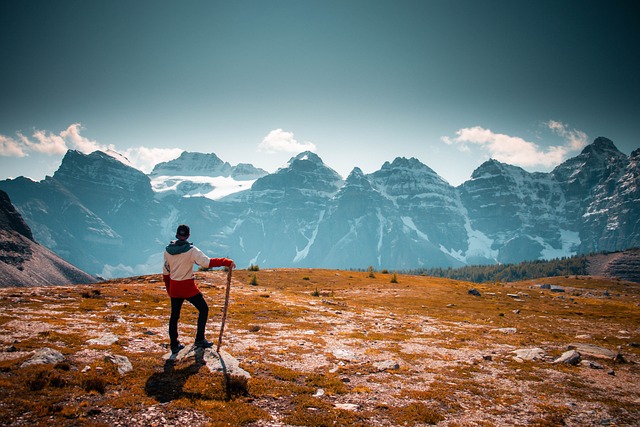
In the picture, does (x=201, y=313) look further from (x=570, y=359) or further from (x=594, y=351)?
(x=594, y=351)

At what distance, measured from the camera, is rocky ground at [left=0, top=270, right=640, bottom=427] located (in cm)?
1102

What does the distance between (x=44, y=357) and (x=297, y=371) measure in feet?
32.4

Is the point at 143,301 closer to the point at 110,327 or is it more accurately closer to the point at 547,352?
the point at 110,327

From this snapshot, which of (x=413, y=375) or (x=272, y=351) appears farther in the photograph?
(x=272, y=351)

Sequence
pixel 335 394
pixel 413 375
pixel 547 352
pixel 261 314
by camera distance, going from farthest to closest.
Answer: pixel 261 314
pixel 547 352
pixel 413 375
pixel 335 394

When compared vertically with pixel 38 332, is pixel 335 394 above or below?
below

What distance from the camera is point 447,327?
30.7 m

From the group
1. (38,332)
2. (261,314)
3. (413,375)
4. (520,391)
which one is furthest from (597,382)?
(38,332)

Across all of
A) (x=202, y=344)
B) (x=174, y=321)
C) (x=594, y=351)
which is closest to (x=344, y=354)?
(x=202, y=344)

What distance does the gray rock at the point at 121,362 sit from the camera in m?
13.2

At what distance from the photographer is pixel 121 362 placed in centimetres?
1366

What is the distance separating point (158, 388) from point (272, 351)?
7.03 m

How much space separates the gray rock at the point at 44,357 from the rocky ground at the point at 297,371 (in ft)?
0.20

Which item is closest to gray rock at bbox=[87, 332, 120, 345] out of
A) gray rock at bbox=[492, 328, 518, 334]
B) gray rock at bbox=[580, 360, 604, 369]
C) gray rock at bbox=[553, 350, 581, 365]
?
gray rock at bbox=[553, 350, 581, 365]
